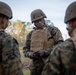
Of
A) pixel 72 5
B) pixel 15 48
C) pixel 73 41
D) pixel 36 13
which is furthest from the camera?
pixel 36 13

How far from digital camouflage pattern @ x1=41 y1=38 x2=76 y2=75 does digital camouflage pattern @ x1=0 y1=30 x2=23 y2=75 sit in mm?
1178

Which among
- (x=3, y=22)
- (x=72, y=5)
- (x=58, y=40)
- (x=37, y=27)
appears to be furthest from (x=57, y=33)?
(x=72, y=5)

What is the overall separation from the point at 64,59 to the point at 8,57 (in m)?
1.30

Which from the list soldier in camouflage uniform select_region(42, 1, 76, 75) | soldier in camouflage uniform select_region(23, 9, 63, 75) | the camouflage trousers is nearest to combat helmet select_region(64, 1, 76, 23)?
soldier in camouflage uniform select_region(42, 1, 76, 75)

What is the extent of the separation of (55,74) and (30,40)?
395cm

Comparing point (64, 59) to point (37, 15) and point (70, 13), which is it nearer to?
point (70, 13)

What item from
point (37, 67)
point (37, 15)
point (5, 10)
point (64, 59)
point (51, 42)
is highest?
point (37, 15)

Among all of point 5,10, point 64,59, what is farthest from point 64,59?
point 5,10

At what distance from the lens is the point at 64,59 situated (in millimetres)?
2797

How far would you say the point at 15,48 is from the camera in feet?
13.0

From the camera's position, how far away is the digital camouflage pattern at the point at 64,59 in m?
2.79

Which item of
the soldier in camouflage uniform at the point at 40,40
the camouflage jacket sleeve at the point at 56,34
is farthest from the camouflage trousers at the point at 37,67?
the camouflage jacket sleeve at the point at 56,34

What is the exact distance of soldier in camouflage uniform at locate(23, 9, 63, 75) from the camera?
20.5ft

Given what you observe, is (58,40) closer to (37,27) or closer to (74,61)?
(37,27)
